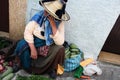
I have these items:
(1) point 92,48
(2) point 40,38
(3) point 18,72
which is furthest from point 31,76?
(1) point 92,48

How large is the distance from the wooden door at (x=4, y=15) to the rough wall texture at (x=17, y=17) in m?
0.38

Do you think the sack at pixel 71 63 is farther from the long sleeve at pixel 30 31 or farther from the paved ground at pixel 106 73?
the long sleeve at pixel 30 31

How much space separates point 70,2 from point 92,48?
3.54 feet

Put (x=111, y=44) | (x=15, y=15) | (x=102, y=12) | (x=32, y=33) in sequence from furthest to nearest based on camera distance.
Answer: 1. (x=111, y=44)
2. (x=15, y=15)
3. (x=102, y=12)
4. (x=32, y=33)

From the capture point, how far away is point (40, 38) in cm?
484

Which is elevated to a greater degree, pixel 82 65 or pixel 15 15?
pixel 15 15

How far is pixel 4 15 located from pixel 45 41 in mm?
1606

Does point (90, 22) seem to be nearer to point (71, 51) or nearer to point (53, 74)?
point (71, 51)

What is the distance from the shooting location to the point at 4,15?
600cm

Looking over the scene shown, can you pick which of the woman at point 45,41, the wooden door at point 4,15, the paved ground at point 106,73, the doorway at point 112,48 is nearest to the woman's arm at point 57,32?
the woman at point 45,41

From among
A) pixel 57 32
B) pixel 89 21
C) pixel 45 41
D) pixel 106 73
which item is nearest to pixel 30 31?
pixel 45 41

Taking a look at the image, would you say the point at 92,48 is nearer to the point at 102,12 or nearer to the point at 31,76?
the point at 102,12

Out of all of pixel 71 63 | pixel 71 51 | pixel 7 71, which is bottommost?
pixel 7 71

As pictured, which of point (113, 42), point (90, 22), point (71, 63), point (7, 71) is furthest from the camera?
point (113, 42)
